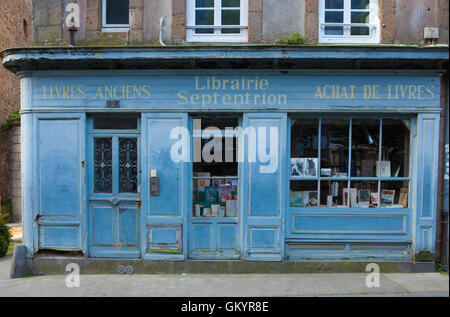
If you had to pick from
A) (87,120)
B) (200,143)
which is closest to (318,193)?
(200,143)

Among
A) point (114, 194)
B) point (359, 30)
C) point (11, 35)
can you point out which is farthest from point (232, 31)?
point (11, 35)

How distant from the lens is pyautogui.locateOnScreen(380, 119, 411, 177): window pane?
6395 millimetres

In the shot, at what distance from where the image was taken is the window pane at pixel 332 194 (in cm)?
639

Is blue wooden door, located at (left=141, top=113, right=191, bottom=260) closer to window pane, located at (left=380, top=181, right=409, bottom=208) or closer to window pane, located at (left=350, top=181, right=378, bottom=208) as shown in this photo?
window pane, located at (left=350, top=181, right=378, bottom=208)

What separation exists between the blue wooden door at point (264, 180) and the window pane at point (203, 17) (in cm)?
204

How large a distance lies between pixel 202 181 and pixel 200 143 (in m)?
0.74

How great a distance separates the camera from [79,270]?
618 cm

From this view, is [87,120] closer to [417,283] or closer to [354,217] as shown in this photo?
[354,217]

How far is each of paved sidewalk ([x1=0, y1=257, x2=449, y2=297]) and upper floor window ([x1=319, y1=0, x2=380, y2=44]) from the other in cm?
444

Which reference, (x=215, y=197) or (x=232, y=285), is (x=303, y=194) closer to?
(x=215, y=197)

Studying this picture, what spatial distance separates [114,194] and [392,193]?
5.35m

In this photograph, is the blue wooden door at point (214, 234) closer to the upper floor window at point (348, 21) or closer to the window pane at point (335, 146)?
the window pane at point (335, 146)

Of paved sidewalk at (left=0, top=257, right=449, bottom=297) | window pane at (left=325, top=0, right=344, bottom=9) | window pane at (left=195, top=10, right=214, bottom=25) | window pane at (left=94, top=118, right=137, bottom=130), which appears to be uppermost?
window pane at (left=325, top=0, right=344, bottom=9)

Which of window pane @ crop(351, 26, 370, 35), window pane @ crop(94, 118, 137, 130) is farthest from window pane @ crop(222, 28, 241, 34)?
window pane @ crop(94, 118, 137, 130)
